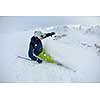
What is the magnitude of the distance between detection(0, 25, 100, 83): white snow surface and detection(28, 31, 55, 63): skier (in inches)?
1.5

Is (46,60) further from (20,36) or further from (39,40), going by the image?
(20,36)

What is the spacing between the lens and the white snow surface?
73.5 inches

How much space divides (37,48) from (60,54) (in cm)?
26

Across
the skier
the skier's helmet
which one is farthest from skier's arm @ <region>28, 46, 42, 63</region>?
the skier's helmet

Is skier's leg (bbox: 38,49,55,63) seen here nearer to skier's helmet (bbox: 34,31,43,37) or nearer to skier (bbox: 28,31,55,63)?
skier (bbox: 28,31,55,63)

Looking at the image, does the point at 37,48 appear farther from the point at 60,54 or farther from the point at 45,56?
the point at 60,54

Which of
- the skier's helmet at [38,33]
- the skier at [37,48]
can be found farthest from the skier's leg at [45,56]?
the skier's helmet at [38,33]

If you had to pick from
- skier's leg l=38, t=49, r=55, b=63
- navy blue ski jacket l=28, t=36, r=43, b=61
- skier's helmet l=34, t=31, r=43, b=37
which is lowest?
skier's leg l=38, t=49, r=55, b=63

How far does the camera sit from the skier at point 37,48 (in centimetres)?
187
